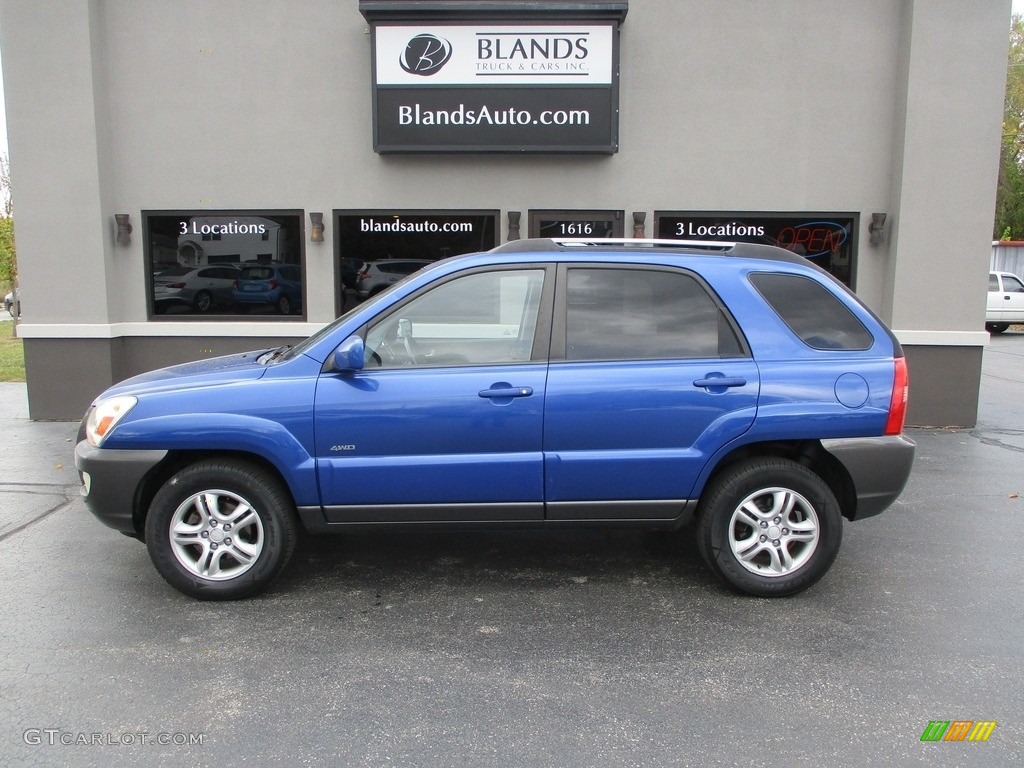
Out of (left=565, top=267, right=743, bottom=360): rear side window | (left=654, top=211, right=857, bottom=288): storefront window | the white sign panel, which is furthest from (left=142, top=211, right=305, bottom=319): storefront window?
(left=565, top=267, right=743, bottom=360): rear side window

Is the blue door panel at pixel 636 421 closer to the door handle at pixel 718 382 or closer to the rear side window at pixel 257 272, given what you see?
the door handle at pixel 718 382

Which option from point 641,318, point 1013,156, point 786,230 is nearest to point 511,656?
point 641,318

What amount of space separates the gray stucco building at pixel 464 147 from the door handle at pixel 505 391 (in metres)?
5.36

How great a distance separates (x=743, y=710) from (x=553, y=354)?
1.93 meters

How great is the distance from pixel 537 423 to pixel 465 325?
69 cm

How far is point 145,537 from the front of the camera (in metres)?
4.30

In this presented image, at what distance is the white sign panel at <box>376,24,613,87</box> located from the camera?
8883mm

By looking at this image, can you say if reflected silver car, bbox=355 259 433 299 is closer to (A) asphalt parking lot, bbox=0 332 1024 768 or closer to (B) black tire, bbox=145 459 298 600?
(A) asphalt parking lot, bbox=0 332 1024 768

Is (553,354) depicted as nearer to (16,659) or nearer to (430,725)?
(430,725)

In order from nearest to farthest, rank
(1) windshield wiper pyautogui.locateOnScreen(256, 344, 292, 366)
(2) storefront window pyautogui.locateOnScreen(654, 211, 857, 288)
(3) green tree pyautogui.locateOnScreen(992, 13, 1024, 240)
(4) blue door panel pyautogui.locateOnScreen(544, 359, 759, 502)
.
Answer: (4) blue door panel pyautogui.locateOnScreen(544, 359, 759, 502)
(1) windshield wiper pyautogui.locateOnScreen(256, 344, 292, 366)
(2) storefront window pyautogui.locateOnScreen(654, 211, 857, 288)
(3) green tree pyautogui.locateOnScreen(992, 13, 1024, 240)

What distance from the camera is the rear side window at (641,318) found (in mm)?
4355

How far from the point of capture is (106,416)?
4.31 metres

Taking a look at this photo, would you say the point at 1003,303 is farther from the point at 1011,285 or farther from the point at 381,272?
the point at 381,272

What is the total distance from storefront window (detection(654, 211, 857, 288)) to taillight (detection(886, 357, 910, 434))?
5.18 metres
